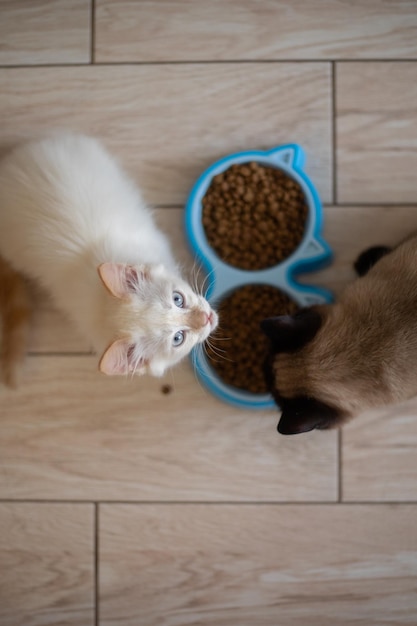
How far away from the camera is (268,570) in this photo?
1.55 m

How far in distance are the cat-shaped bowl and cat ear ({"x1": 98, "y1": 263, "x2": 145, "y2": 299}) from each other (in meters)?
0.38

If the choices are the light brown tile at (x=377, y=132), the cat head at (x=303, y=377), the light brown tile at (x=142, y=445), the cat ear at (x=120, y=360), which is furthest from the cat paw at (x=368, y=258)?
the cat ear at (x=120, y=360)

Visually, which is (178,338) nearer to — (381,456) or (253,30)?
(381,456)

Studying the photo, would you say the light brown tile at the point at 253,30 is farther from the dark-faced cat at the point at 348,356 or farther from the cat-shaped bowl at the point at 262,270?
the dark-faced cat at the point at 348,356

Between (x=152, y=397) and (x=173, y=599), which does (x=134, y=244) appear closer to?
(x=152, y=397)

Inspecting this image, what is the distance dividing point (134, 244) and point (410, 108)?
881 mm

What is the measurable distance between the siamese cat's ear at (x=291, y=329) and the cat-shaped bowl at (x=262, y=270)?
0.23 meters

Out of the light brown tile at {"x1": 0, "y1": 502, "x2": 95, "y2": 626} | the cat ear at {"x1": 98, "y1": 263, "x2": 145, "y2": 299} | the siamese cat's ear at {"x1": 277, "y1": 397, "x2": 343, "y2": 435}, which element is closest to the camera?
the cat ear at {"x1": 98, "y1": 263, "x2": 145, "y2": 299}

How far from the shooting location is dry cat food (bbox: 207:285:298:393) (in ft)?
4.92

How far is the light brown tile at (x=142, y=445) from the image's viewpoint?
1549 millimetres

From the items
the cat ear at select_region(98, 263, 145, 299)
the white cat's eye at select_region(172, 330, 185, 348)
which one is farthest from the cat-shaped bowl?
the cat ear at select_region(98, 263, 145, 299)

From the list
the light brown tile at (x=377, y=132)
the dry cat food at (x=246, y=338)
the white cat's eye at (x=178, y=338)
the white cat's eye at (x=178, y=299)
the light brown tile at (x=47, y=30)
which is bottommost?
the dry cat food at (x=246, y=338)

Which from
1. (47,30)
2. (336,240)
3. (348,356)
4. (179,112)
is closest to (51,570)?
(348,356)

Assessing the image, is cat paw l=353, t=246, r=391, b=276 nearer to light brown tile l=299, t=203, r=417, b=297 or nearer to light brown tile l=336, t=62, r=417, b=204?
light brown tile l=299, t=203, r=417, b=297
